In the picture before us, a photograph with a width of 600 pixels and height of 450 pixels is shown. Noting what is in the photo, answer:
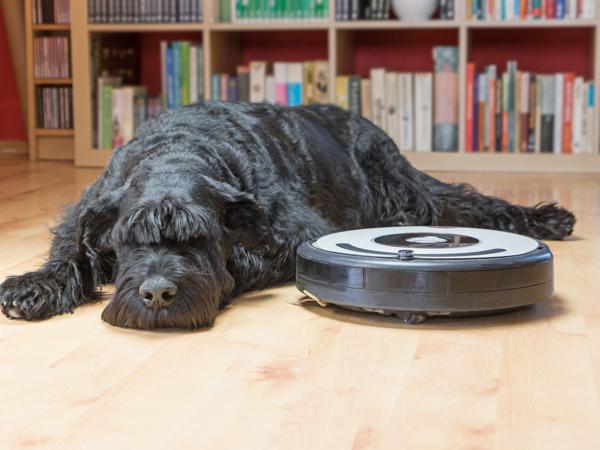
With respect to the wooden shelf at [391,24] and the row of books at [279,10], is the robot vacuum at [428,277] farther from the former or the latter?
the row of books at [279,10]

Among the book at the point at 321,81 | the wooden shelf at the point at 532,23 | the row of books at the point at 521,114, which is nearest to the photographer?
the wooden shelf at the point at 532,23

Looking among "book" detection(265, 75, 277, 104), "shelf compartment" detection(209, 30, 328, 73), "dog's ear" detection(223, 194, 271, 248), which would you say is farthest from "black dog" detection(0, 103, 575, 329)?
"shelf compartment" detection(209, 30, 328, 73)

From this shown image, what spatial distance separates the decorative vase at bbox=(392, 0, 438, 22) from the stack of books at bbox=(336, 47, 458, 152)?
0.18 metres

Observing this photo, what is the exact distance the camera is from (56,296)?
2180mm

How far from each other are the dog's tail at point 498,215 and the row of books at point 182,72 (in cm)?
232

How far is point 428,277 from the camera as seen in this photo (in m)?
1.95

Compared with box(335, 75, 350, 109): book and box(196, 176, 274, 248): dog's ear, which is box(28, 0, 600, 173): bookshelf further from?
box(196, 176, 274, 248): dog's ear

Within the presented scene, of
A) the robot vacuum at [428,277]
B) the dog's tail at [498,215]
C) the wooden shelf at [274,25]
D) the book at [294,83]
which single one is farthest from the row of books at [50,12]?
the robot vacuum at [428,277]

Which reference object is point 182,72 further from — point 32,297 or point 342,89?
point 32,297

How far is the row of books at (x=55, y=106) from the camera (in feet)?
18.3

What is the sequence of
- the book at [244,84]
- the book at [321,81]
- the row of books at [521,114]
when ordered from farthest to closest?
the book at [244,84]
the book at [321,81]
the row of books at [521,114]

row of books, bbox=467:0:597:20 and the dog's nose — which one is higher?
row of books, bbox=467:0:597:20

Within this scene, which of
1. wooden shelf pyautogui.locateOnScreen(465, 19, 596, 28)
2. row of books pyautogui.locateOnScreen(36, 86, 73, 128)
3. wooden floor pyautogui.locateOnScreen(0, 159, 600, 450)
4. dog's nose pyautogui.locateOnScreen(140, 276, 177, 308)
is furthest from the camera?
row of books pyautogui.locateOnScreen(36, 86, 73, 128)

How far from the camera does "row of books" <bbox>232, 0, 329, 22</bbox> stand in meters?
5.05
